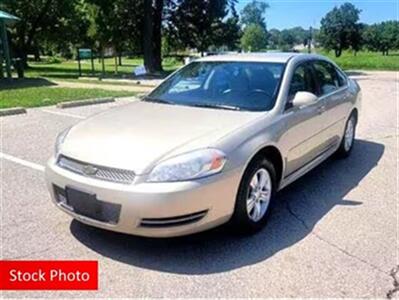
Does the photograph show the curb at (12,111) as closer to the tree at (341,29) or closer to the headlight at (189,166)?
the headlight at (189,166)

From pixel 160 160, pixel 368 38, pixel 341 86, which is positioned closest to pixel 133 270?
pixel 160 160

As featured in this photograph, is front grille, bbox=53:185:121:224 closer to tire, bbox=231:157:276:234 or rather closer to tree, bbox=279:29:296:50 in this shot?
tire, bbox=231:157:276:234

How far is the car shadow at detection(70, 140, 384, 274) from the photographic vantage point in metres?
3.39

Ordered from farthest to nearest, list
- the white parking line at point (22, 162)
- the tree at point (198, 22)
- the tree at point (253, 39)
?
the tree at point (253, 39) < the tree at point (198, 22) < the white parking line at point (22, 162)

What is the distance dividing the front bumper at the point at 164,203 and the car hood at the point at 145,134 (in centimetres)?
17

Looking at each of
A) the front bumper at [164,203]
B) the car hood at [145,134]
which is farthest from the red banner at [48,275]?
the car hood at [145,134]

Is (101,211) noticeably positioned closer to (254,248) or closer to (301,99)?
(254,248)

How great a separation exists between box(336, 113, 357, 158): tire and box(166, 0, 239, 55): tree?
22765 mm

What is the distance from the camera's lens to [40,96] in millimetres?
12523

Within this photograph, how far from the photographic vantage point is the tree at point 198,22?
28.2 m

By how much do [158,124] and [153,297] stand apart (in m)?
1.50

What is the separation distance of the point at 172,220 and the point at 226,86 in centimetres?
187

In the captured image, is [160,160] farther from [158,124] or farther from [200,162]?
[158,124]

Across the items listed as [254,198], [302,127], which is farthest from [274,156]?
[302,127]
